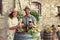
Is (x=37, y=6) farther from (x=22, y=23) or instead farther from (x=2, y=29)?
(x=22, y=23)

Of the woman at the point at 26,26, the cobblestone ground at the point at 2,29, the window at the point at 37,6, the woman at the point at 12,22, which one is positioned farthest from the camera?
the window at the point at 37,6

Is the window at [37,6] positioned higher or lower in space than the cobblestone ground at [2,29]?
higher

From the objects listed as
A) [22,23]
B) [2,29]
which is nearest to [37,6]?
[2,29]

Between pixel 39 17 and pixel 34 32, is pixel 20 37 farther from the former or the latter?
pixel 39 17

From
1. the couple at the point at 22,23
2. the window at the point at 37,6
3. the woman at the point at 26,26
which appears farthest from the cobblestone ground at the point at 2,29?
the window at the point at 37,6

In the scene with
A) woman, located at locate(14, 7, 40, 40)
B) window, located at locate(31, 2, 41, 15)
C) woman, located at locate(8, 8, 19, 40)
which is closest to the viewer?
woman, located at locate(14, 7, 40, 40)

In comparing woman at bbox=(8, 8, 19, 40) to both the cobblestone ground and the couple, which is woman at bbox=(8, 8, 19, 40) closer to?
the couple

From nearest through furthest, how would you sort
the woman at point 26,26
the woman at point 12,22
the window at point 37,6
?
1. the woman at point 26,26
2. the woman at point 12,22
3. the window at point 37,6

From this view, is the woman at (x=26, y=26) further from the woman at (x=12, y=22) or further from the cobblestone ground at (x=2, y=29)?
the cobblestone ground at (x=2, y=29)

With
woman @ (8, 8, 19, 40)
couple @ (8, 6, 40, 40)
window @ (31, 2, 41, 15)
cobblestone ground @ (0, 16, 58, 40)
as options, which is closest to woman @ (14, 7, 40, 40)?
couple @ (8, 6, 40, 40)

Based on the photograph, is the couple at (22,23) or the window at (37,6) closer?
the couple at (22,23)

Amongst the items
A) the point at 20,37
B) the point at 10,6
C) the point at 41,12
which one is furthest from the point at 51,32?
the point at 20,37

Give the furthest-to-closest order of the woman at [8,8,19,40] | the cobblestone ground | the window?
the window < the cobblestone ground < the woman at [8,8,19,40]

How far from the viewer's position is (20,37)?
23.5 feet
